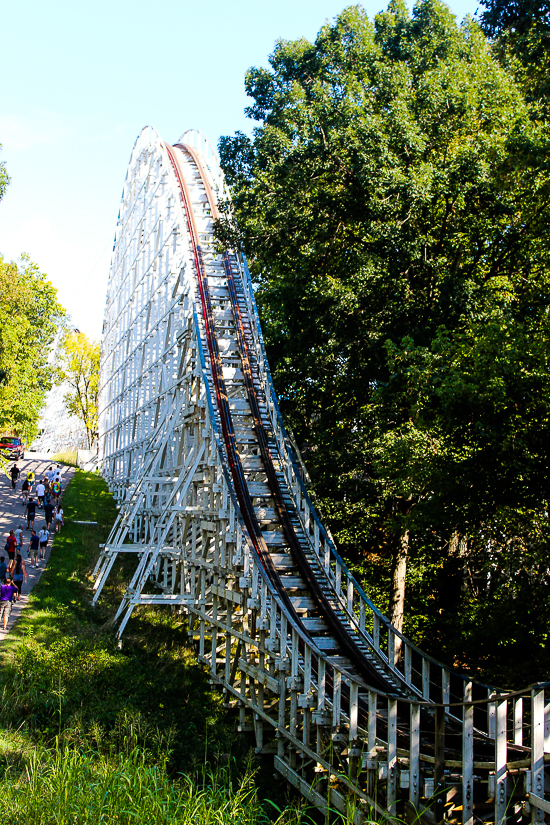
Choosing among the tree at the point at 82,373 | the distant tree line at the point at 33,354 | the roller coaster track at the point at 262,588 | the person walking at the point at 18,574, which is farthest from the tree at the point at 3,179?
Answer: the tree at the point at 82,373

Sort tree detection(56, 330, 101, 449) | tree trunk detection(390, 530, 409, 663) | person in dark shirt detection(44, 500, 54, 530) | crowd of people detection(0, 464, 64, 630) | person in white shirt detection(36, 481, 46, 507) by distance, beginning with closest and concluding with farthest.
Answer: crowd of people detection(0, 464, 64, 630) < tree trunk detection(390, 530, 409, 663) < person in dark shirt detection(44, 500, 54, 530) < person in white shirt detection(36, 481, 46, 507) < tree detection(56, 330, 101, 449)

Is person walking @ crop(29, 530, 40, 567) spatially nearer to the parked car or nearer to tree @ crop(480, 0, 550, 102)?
tree @ crop(480, 0, 550, 102)

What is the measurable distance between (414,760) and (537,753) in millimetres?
2000

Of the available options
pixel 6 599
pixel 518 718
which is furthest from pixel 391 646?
pixel 6 599

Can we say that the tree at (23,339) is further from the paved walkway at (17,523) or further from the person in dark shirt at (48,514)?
the person in dark shirt at (48,514)

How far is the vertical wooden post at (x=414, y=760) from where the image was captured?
794cm

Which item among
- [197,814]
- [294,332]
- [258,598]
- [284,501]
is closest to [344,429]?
[294,332]

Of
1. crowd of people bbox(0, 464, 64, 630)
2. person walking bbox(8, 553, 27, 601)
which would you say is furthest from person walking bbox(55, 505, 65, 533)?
person walking bbox(8, 553, 27, 601)

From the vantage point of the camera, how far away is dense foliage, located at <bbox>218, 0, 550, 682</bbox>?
13406mm

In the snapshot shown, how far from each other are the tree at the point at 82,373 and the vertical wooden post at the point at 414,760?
55.8 metres

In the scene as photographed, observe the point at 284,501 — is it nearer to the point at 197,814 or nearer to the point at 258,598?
the point at 258,598

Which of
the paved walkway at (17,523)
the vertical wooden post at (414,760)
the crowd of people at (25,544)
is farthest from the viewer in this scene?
the paved walkway at (17,523)

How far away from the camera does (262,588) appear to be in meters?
11.7

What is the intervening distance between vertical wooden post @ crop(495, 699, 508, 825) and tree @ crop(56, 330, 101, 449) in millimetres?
57150
